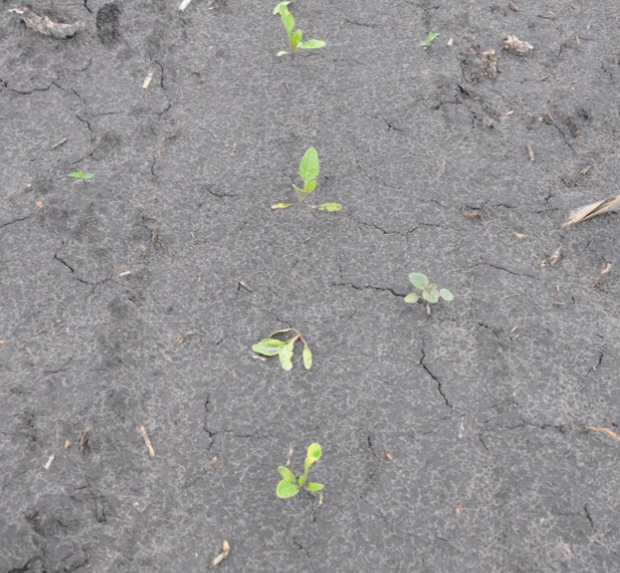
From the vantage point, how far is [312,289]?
2.10 meters

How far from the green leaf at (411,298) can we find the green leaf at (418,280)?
0.09 feet

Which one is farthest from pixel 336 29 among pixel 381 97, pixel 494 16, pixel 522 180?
pixel 522 180

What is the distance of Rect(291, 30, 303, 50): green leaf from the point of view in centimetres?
261

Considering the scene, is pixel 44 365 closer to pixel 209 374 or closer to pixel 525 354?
pixel 209 374

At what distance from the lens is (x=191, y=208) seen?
2275mm

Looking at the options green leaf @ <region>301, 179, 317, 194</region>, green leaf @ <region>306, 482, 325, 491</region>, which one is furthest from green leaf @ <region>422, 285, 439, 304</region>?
green leaf @ <region>306, 482, 325, 491</region>

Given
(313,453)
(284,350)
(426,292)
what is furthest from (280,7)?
(313,453)

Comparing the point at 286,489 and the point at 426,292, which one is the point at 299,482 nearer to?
the point at 286,489

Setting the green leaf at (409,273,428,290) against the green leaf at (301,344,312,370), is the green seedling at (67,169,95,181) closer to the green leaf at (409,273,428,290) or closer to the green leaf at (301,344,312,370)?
the green leaf at (301,344,312,370)

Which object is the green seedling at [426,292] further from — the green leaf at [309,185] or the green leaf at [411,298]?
the green leaf at [309,185]

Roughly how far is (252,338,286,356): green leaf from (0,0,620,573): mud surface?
0.10 ft

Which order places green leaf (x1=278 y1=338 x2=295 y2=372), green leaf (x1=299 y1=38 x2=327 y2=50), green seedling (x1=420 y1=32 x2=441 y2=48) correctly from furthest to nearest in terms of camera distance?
green seedling (x1=420 y1=32 x2=441 y2=48)
green leaf (x1=299 y1=38 x2=327 y2=50)
green leaf (x1=278 y1=338 x2=295 y2=372)

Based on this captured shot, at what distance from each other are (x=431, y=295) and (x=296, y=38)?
1.18m

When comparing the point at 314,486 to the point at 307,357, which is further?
the point at 307,357
